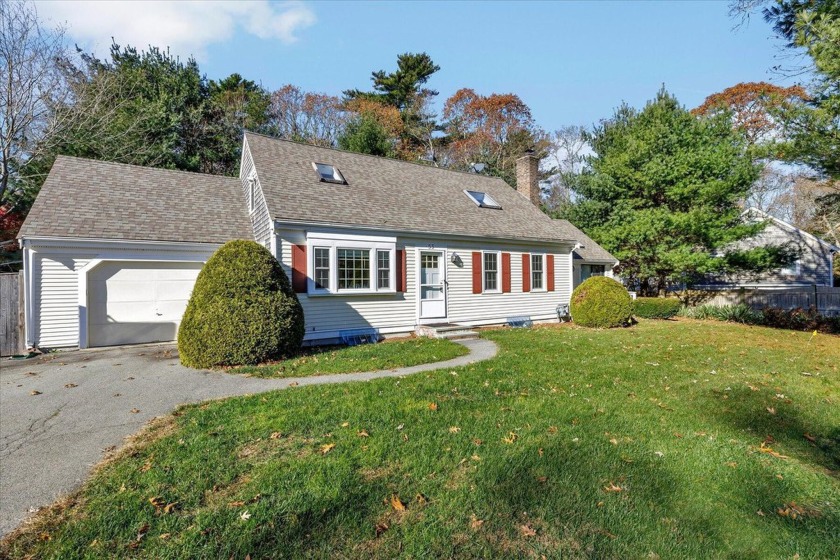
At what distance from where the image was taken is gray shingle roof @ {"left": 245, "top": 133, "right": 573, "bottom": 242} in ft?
38.4

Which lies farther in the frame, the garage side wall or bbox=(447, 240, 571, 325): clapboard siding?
bbox=(447, 240, 571, 325): clapboard siding

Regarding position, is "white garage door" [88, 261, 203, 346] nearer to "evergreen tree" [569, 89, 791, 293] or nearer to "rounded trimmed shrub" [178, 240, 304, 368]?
"rounded trimmed shrub" [178, 240, 304, 368]

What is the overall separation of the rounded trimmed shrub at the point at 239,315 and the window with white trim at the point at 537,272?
9630 mm

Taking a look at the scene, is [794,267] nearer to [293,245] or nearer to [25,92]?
[293,245]

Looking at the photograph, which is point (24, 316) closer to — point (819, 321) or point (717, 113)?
point (819, 321)

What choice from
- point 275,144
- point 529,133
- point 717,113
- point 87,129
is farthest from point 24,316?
point 529,133

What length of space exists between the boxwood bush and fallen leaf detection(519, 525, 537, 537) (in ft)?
52.0

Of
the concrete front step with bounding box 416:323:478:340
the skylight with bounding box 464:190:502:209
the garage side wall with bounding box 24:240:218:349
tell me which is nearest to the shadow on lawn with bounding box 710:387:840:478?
A: the concrete front step with bounding box 416:323:478:340

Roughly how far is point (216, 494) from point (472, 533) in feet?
6.67

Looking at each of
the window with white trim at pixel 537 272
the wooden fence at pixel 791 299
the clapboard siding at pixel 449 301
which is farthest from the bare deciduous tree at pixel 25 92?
the wooden fence at pixel 791 299

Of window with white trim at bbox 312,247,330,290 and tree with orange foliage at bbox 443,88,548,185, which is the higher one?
tree with orange foliage at bbox 443,88,548,185

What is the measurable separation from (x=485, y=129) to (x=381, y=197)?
798 inches

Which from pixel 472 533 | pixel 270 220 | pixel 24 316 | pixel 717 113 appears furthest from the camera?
pixel 717 113

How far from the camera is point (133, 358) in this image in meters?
9.06
